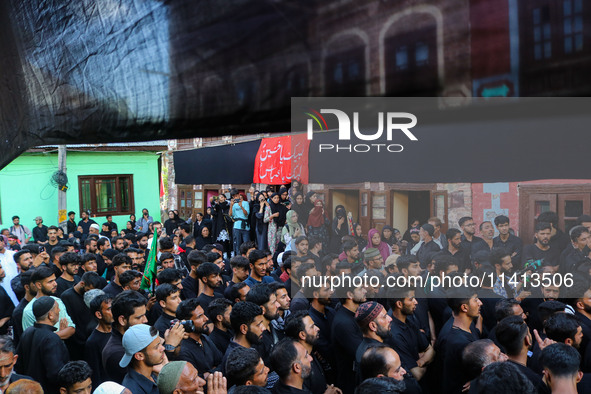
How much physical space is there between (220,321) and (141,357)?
3.64ft

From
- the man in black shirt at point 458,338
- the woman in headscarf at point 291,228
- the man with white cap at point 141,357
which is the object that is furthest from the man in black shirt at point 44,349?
the woman in headscarf at point 291,228

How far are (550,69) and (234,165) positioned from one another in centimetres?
1040

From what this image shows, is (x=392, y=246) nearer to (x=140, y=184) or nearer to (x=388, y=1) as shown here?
(x=388, y=1)

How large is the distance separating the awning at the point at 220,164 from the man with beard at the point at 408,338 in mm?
6506

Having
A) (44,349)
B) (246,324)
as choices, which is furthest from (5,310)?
(246,324)

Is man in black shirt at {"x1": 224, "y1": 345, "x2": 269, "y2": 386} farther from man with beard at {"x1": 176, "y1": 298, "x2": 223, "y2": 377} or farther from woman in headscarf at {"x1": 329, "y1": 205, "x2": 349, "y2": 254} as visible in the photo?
woman in headscarf at {"x1": 329, "y1": 205, "x2": 349, "y2": 254}

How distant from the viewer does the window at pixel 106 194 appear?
17.6 m

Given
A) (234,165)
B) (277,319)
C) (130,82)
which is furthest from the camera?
(234,165)

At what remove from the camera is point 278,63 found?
0.65m

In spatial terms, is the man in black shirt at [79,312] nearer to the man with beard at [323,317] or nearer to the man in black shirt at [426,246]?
the man with beard at [323,317]

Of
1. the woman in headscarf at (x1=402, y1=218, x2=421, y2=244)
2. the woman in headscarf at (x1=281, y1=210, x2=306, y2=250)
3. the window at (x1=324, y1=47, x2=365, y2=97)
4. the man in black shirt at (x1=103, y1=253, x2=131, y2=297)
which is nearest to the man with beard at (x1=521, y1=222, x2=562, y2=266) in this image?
the woman in headscarf at (x1=402, y1=218, x2=421, y2=244)

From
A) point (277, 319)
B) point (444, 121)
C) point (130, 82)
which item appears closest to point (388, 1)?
point (444, 121)

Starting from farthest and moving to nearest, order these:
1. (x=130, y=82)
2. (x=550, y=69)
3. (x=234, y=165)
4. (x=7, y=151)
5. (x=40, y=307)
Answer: (x=234, y=165) → (x=40, y=307) → (x=7, y=151) → (x=130, y=82) → (x=550, y=69)

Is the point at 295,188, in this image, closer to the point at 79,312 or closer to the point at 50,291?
the point at 79,312
